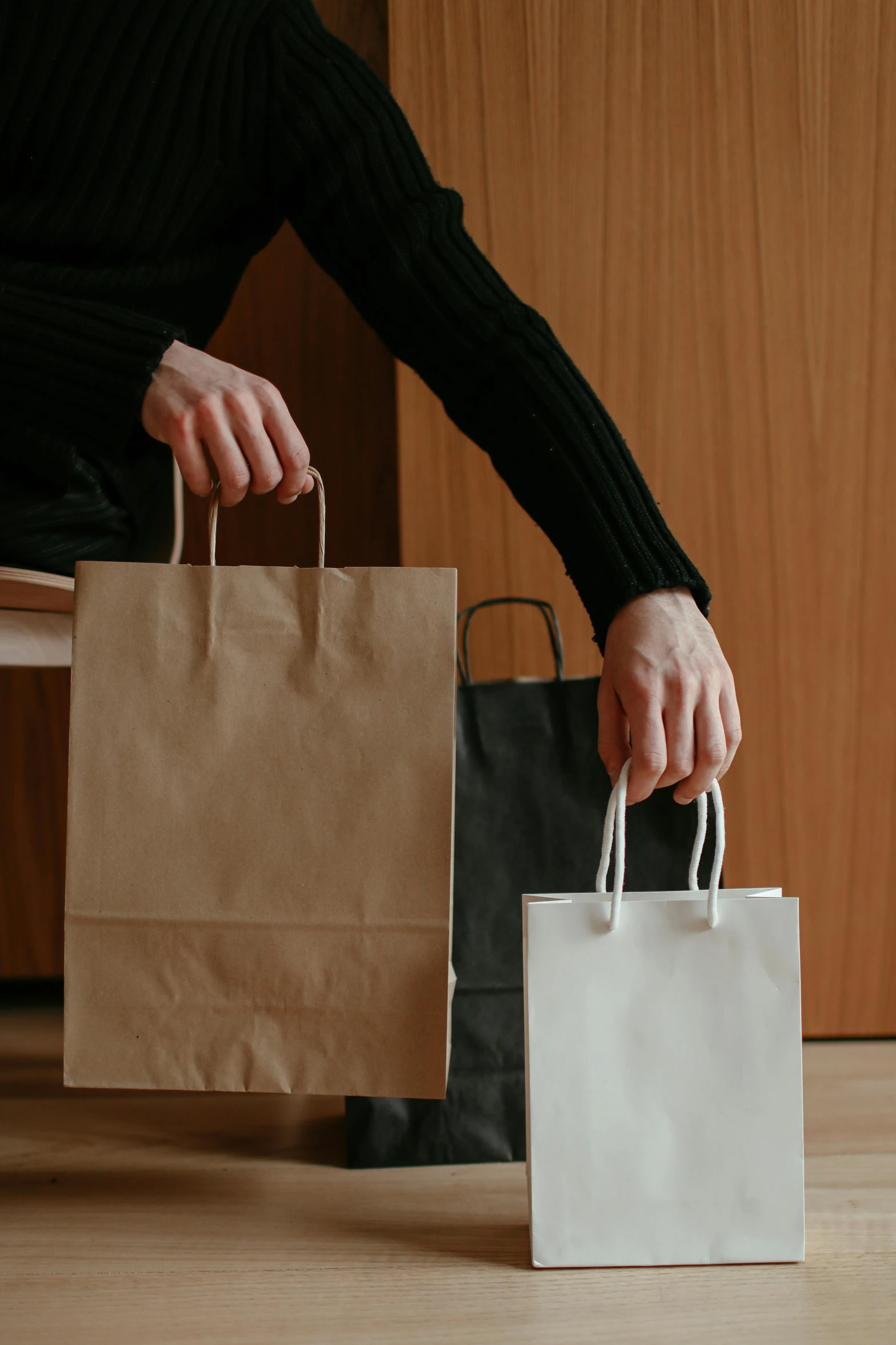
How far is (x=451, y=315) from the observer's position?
735mm

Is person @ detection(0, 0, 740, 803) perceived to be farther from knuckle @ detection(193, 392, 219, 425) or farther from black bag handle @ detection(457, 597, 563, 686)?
black bag handle @ detection(457, 597, 563, 686)

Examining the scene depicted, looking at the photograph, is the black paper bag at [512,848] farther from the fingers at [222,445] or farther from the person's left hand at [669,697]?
the fingers at [222,445]

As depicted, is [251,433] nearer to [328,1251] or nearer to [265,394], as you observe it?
[265,394]

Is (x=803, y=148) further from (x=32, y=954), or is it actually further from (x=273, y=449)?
(x=32, y=954)

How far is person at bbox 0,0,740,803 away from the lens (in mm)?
621

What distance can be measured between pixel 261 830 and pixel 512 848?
0.26 meters

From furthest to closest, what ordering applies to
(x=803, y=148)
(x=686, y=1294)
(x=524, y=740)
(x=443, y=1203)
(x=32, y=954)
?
1. (x=32, y=954)
2. (x=803, y=148)
3. (x=524, y=740)
4. (x=443, y=1203)
5. (x=686, y=1294)

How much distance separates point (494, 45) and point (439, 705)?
76 cm

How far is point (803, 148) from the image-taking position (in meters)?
0.99

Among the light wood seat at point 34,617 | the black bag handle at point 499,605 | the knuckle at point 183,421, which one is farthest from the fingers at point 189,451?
the black bag handle at point 499,605

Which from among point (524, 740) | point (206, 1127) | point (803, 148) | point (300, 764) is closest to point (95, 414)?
point (300, 764)

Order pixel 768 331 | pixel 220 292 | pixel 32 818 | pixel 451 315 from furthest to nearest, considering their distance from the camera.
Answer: pixel 32 818 < pixel 768 331 < pixel 220 292 < pixel 451 315

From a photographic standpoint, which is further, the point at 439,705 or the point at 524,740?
the point at 524,740

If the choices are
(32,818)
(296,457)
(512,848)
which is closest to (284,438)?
(296,457)
